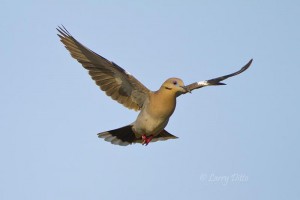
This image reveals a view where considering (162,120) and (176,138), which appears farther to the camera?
(176,138)

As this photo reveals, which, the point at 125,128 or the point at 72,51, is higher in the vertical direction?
the point at 72,51

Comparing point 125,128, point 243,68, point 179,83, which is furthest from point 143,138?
point 243,68

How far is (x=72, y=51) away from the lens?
11391 mm

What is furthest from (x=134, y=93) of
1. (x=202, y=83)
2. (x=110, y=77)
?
(x=202, y=83)

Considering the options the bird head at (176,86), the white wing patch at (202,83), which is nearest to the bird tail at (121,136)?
the white wing patch at (202,83)

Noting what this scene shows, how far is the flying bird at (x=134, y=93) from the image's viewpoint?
34.3 feet

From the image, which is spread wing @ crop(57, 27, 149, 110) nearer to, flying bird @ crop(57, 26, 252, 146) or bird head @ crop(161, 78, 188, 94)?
flying bird @ crop(57, 26, 252, 146)

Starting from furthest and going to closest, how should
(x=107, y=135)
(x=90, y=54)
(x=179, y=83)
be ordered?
(x=107, y=135) < (x=90, y=54) < (x=179, y=83)

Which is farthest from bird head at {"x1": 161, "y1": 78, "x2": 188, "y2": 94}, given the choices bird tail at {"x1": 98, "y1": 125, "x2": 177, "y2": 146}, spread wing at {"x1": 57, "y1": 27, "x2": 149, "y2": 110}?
bird tail at {"x1": 98, "y1": 125, "x2": 177, "y2": 146}

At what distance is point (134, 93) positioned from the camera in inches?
451

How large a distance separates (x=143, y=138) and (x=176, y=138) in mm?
1100

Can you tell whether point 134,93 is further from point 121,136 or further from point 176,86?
point 176,86

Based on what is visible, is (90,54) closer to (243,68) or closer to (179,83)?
(179,83)

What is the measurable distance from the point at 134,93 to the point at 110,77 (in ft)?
1.79
